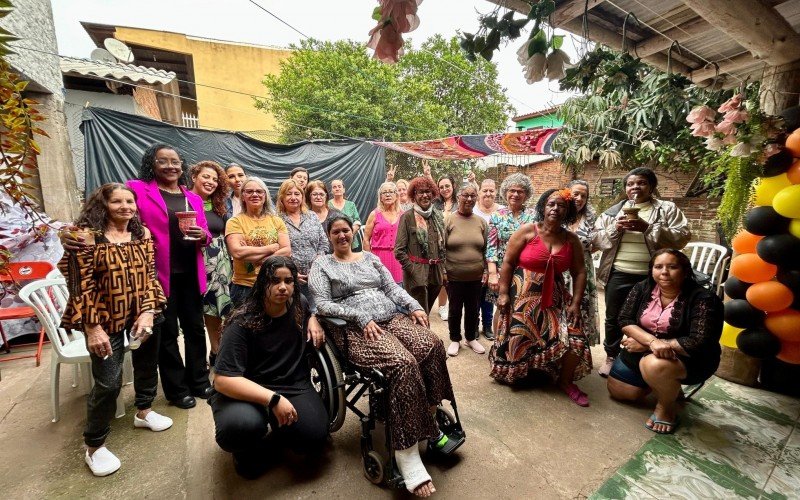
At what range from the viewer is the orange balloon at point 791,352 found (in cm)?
229

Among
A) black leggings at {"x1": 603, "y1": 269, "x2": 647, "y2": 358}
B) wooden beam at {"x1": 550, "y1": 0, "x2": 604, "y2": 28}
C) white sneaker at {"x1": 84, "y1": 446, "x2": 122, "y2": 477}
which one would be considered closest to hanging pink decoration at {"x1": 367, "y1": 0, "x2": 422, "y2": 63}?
wooden beam at {"x1": 550, "y1": 0, "x2": 604, "y2": 28}

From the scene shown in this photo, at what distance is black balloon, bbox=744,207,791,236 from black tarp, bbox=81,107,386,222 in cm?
596

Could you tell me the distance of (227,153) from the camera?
5.80m

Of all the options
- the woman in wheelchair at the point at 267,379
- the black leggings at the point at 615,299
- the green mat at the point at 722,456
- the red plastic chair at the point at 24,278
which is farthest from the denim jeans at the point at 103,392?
the black leggings at the point at 615,299

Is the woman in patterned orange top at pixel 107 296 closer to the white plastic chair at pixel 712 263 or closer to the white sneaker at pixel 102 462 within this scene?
the white sneaker at pixel 102 462

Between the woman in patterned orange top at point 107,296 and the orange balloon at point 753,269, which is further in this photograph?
the orange balloon at point 753,269

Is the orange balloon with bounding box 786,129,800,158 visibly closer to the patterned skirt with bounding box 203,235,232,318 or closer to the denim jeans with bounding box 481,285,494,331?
the denim jeans with bounding box 481,285,494,331

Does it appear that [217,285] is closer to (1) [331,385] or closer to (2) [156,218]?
(2) [156,218]

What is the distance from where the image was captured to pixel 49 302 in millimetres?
2494

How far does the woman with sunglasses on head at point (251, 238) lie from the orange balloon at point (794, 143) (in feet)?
11.6

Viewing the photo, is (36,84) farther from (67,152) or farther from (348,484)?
(348,484)

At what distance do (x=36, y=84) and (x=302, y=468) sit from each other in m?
5.00

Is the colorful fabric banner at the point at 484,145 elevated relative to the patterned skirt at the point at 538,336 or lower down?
elevated

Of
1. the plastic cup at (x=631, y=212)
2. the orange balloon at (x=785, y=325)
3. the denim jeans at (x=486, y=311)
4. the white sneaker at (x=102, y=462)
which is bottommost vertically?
Answer: the white sneaker at (x=102, y=462)
